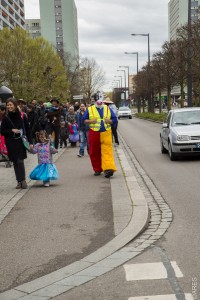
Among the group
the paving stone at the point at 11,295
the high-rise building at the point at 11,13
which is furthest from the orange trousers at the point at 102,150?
the high-rise building at the point at 11,13

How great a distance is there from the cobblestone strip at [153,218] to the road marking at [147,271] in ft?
1.62

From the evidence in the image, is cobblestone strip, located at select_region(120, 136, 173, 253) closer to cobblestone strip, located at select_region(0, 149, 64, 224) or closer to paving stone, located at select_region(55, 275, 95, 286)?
paving stone, located at select_region(55, 275, 95, 286)

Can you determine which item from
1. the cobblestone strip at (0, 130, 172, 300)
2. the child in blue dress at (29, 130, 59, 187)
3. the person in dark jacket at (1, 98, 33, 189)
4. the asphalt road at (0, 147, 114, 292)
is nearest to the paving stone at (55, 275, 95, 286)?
the cobblestone strip at (0, 130, 172, 300)

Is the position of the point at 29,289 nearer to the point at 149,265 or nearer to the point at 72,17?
the point at 149,265

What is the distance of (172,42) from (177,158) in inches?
1074

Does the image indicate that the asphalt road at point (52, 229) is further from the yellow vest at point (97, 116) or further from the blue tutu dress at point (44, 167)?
the yellow vest at point (97, 116)

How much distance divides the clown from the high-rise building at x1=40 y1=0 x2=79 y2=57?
486 feet

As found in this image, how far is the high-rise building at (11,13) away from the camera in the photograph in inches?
4363

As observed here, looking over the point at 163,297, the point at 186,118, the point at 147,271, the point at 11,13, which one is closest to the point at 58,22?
the point at 11,13

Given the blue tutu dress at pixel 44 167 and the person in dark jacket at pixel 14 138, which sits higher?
the person in dark jacket at pixel 14 138

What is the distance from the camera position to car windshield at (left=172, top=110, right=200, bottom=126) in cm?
1421

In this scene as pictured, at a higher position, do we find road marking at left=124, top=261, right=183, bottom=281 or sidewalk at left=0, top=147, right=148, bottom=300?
road marking at left=124, top=261, right=183, bottom=281

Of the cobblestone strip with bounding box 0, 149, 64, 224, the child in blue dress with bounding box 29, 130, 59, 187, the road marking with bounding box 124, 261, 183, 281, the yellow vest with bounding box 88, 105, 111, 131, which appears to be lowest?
the cobblestone strip with bounding box 0, 149, 64, 224

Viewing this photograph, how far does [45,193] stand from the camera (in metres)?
8.64
